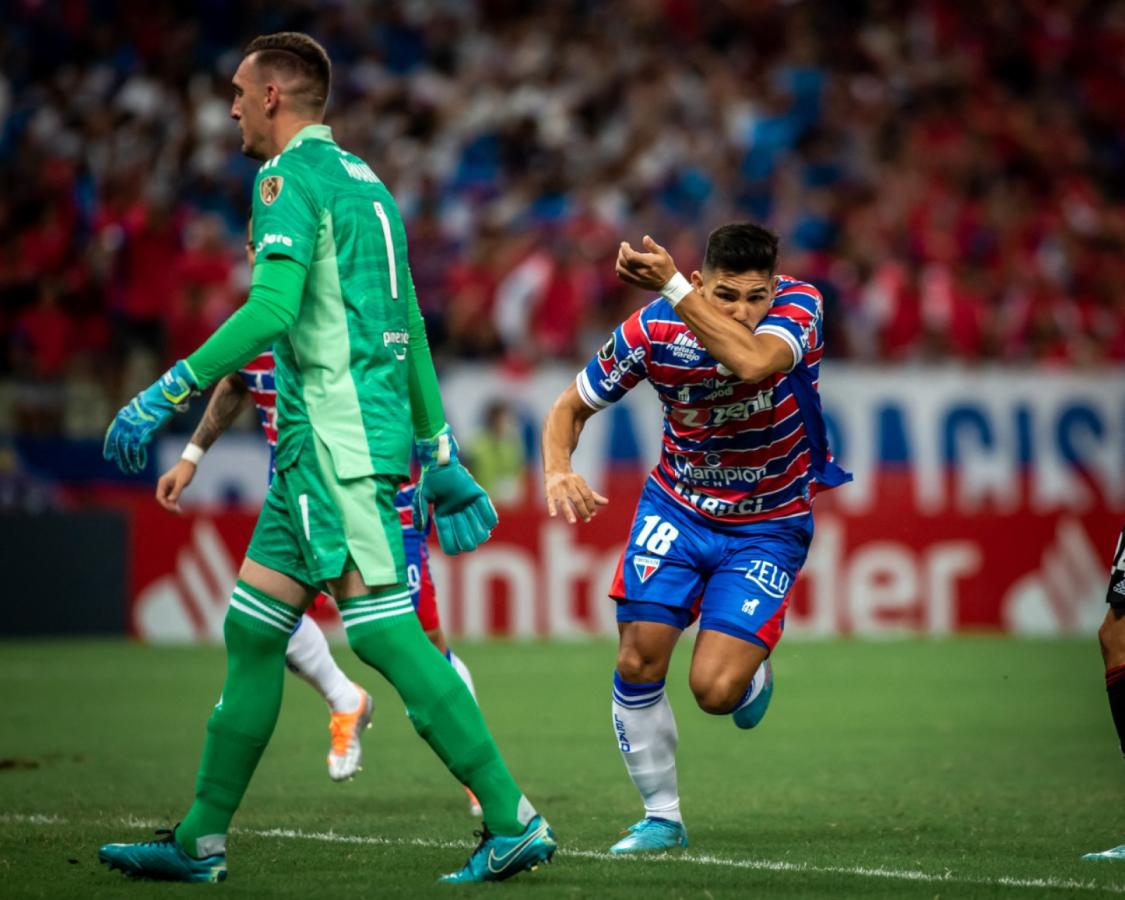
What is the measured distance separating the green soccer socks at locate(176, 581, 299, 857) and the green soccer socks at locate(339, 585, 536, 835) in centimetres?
27

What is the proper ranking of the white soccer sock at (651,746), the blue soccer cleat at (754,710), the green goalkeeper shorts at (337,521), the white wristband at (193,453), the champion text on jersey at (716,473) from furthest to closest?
the white wristband at (193,453), the blue soccer cleat at (754,710), the champion text on jersey at (716,473), the white soccer sock at (651,746), the green goalkeeper shorts at (337,521)

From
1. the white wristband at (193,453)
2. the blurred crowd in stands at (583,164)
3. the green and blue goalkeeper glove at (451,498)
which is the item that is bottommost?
the green and blue goalkeeper glove at (451,498)

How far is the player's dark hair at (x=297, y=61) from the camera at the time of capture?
553cm

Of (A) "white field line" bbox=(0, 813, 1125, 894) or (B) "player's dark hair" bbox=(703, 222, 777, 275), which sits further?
(B) "player's dark hair" bbox=(703, 222, 777, 275)

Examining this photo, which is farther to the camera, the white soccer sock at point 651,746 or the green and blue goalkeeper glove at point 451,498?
the white soccer sock at point 651,746

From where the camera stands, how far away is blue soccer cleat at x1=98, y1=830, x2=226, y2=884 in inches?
214

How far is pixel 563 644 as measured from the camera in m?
15.7

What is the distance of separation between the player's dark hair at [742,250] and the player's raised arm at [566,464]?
756 millimetres

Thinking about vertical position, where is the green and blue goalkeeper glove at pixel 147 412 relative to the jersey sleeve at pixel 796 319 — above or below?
below

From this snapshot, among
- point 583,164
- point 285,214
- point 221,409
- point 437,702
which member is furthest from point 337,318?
point 583,164

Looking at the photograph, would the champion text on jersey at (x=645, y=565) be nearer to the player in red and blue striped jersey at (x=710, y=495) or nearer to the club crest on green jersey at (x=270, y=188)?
the player in red and blue striped jersey at (x=710, y=495)

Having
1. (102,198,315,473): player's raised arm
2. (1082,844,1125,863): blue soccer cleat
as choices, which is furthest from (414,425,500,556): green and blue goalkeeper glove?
(1082,844,1125,863): blue soccer cleat

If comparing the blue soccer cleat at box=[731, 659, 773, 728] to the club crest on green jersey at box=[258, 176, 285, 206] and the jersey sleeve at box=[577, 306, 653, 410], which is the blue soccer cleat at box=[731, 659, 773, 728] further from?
the club crest on green jersey at box=[258, 176, 285, 206]

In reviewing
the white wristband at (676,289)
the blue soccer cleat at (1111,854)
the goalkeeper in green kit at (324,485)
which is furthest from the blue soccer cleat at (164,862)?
the blue soccer cleat at (1111,854)
